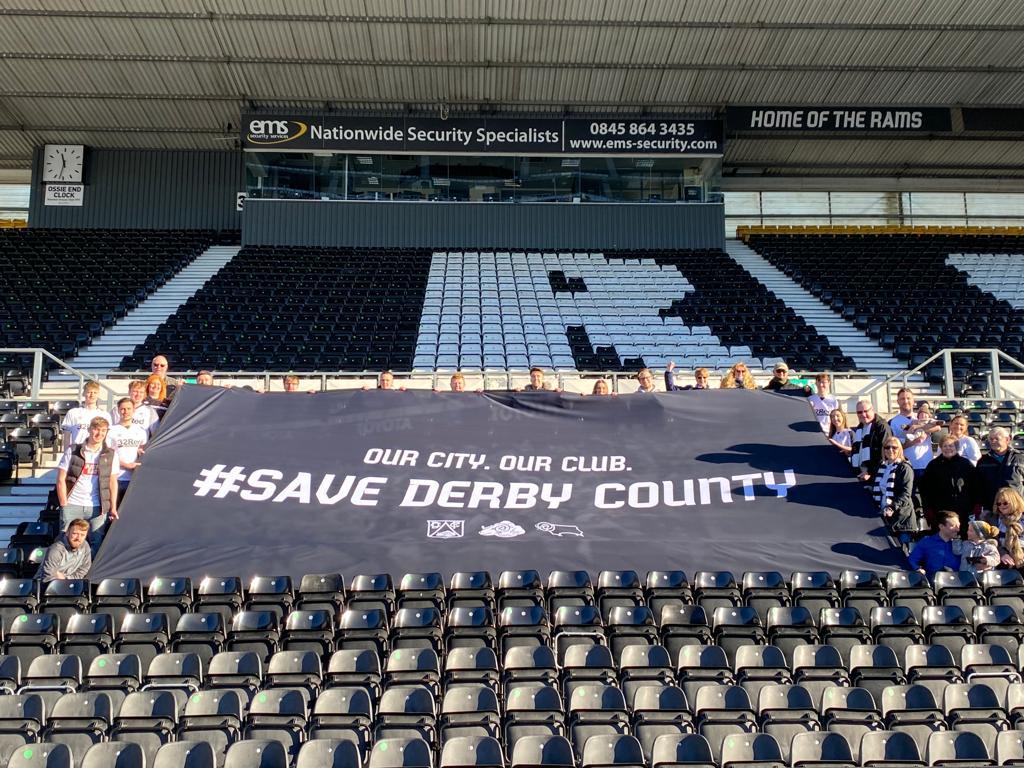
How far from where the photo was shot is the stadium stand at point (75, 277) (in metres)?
18.6

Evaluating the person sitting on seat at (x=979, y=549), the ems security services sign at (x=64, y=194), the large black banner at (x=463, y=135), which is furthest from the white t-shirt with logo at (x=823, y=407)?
the ems security services sign at (x=64, y=194)

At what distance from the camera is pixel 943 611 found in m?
7.09

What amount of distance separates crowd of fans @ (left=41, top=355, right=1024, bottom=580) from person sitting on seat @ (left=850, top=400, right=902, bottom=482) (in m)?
0.01

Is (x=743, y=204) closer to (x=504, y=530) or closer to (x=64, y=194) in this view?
(x=64, y=194)

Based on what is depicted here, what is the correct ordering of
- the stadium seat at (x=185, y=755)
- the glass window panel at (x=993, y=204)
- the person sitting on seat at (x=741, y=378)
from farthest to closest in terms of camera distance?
1. the glass window panel at (x=993, y=204)
2. the person sitting on seat at (x=741, y=378)
3. the stadium seat at (x=185, y=755)

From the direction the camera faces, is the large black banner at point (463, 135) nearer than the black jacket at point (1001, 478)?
No

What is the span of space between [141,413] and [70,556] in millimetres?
1857

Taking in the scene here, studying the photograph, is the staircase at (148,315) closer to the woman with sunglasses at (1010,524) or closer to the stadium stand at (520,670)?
the stadium stand at (520,670)

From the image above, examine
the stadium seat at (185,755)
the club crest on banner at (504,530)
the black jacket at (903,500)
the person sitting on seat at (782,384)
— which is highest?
the person sitting on seat at (782,384)

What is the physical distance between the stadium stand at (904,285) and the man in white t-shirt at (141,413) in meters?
13.9

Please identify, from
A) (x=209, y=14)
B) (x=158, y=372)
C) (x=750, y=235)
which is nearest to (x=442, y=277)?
(x=209, y=14)

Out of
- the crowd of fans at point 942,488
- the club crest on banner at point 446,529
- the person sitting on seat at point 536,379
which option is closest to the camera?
the crowd of fans at point 942,488

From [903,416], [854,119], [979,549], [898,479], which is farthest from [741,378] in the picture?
[854,119]

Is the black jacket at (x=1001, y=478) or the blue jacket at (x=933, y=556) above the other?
the black jacket at (x=1001, y=478)
